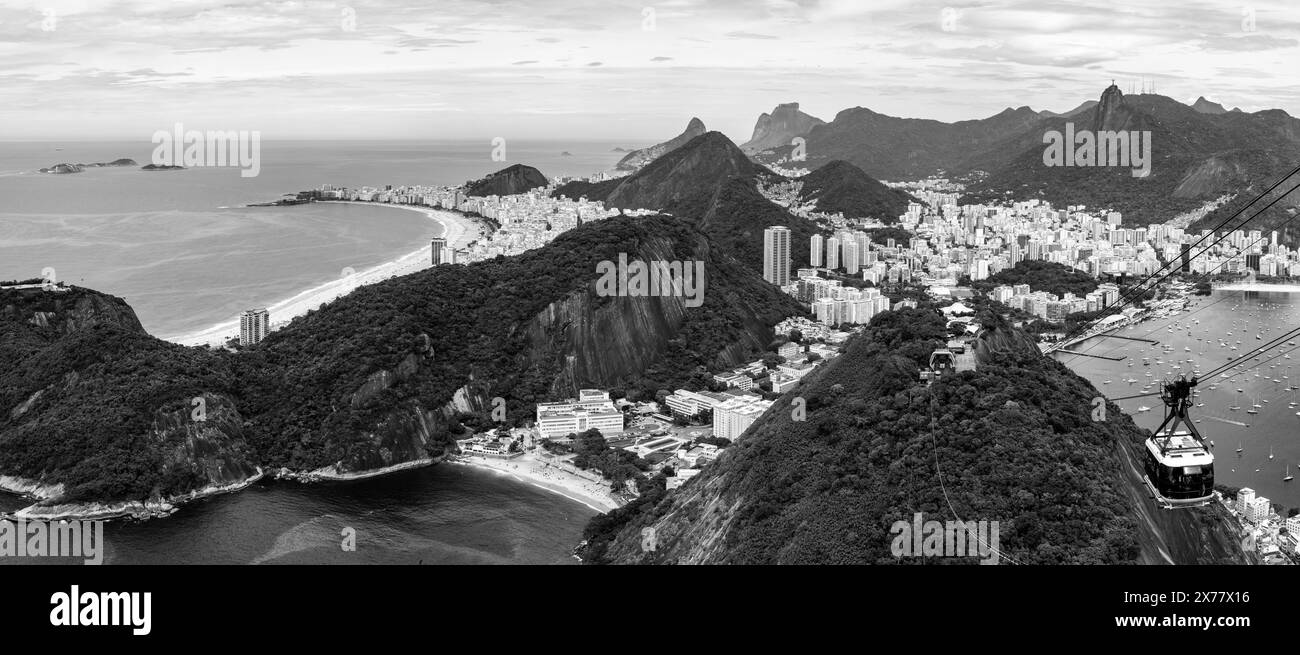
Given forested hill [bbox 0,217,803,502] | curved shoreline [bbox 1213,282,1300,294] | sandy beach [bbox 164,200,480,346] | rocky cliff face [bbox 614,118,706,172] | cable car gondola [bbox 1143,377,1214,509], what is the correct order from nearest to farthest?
cable car gondola [bbox 1143,377,1214,509] → forested hill [bbox 0,217,803,502] → sandy beach [bbox 164,200,480,346] → curved shoreline [bbox 1213,282,1300,294] → rocky cliff face [bbox 614,118,706,172]

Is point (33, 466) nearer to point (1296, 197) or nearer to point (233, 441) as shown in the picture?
point (233, 441)

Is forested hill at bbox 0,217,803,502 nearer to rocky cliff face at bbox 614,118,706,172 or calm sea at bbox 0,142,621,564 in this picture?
calm sea at bbox 0,142,621,564

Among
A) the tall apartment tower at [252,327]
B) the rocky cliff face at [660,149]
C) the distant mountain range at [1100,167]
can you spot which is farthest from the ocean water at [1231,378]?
the rocky cliff face at [660,149]

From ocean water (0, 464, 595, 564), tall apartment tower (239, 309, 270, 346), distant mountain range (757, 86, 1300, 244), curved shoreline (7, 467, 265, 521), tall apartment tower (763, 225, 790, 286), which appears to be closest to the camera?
ocean water (0, 464, 595, 564)

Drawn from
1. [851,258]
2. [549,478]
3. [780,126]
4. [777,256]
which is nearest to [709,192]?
[851,258]

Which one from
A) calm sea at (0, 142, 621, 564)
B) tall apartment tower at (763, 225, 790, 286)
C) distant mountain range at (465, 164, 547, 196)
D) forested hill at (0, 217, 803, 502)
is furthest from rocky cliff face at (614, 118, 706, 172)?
forested hill at (0, 217, 803, 502)

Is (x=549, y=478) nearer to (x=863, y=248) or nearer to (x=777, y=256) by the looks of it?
(x=777, y=256)
